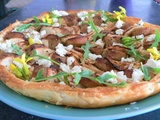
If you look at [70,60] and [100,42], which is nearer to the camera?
[70,60]

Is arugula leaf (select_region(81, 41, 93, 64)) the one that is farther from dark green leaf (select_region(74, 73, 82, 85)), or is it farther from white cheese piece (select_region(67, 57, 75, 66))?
dark green leaf (select_region(74, 73, 82, 85))

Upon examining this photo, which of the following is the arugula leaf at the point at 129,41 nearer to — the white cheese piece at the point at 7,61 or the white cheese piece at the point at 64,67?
the white cheese piece at the point at 64,67

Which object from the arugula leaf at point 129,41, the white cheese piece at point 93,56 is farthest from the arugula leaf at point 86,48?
the arugula leaf at point 129,41

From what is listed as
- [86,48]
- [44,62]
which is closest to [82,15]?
[86,48]

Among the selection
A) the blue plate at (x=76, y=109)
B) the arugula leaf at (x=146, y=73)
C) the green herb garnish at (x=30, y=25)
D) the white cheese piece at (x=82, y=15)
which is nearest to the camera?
the blue plate at (x=76, y=109)

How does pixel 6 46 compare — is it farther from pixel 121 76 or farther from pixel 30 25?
pixel 121 76

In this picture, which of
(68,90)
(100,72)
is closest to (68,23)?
(100,72)

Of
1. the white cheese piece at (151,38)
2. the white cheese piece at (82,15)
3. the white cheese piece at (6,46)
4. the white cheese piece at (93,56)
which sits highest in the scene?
the white cheese piece at (151,38)

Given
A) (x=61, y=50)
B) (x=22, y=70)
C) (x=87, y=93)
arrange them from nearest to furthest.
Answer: (x=87, y=93), (x=22, y=70), (x=61, y=50)
